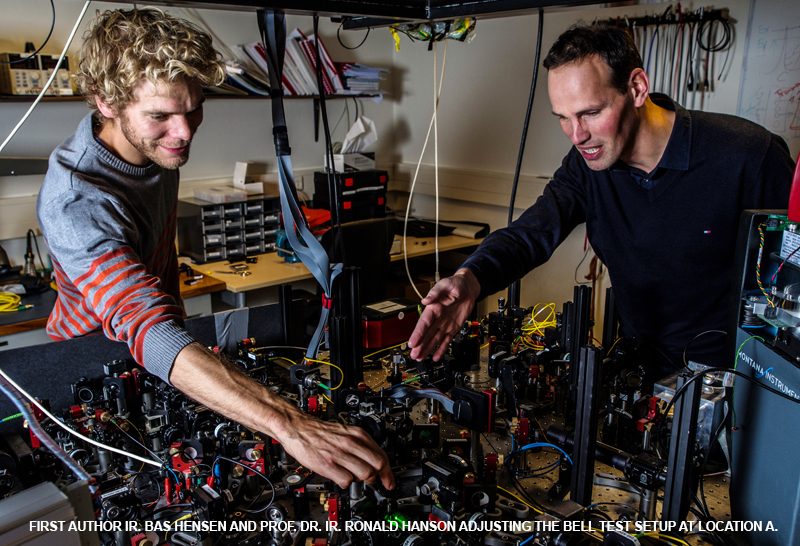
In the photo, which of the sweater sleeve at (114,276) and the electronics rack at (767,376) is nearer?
the electronics rack at (767,376)

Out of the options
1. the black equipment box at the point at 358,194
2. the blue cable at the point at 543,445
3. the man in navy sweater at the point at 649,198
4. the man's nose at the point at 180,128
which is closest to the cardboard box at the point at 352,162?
the black equipment box at the point at 358,194

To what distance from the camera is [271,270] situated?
3176mm

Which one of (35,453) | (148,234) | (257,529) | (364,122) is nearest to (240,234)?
(364,122)

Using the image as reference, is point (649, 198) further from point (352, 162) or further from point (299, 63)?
point (299, 63)

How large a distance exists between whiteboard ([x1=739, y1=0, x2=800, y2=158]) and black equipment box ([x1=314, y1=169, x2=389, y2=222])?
1909mm

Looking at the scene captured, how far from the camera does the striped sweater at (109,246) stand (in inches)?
43.3

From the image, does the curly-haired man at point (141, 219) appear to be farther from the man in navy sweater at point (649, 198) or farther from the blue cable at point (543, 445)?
the man in navy sweater at point (649, 198)

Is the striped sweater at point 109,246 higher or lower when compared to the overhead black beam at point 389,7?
lower

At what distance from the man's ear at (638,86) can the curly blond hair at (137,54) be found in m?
0.98

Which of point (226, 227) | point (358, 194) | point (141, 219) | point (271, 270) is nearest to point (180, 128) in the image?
point (141, 219)

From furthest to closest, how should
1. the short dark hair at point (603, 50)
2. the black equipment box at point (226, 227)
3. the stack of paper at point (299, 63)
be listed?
the stack of paper at point (299, 63) < the black equipment box at point (226, 227) < the short dark hair at point (603, 50)

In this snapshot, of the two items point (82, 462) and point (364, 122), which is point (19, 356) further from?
point (364, 122)

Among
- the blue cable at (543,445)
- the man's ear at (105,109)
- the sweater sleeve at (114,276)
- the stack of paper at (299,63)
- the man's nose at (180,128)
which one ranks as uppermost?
the stack of paper at (299,63)

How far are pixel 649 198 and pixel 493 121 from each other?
2.41 m
